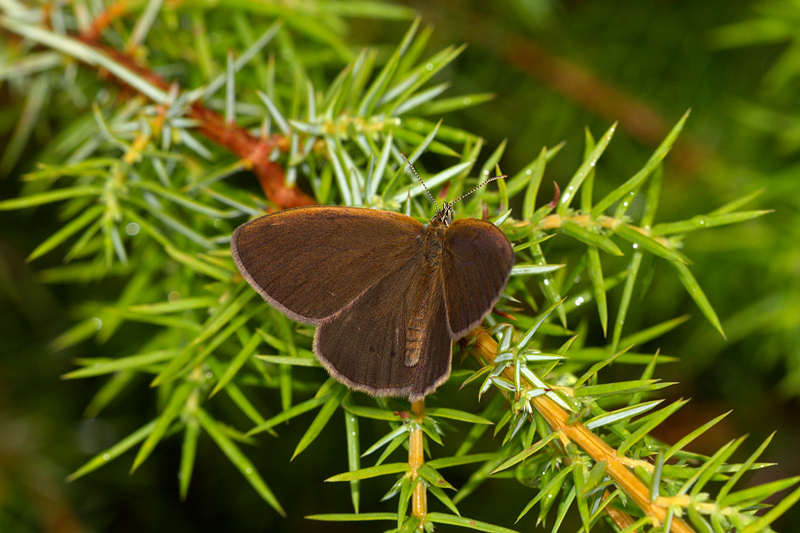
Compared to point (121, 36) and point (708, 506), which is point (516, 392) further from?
point (121, 36)

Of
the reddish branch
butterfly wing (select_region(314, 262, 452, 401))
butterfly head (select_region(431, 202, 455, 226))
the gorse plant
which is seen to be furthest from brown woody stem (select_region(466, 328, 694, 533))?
the reddish branch

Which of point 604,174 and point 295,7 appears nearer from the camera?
point 295,7

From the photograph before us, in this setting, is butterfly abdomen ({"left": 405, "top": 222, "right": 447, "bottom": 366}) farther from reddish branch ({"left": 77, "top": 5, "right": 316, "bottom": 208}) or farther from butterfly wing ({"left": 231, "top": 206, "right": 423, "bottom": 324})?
reddish branch ({"left": 77, "top": 5, "right": 316, "bottom": 208})

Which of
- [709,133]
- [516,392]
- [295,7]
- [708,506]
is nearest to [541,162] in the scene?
[516,392]

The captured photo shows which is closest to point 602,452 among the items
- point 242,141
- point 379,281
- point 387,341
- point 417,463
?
point 417,463

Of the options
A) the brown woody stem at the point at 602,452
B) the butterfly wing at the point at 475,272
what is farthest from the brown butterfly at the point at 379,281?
the brown woody stem at the point at 602,452

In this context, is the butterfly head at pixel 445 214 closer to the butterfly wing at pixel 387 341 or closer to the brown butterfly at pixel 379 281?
the brown butterfly at pixel 379 281
